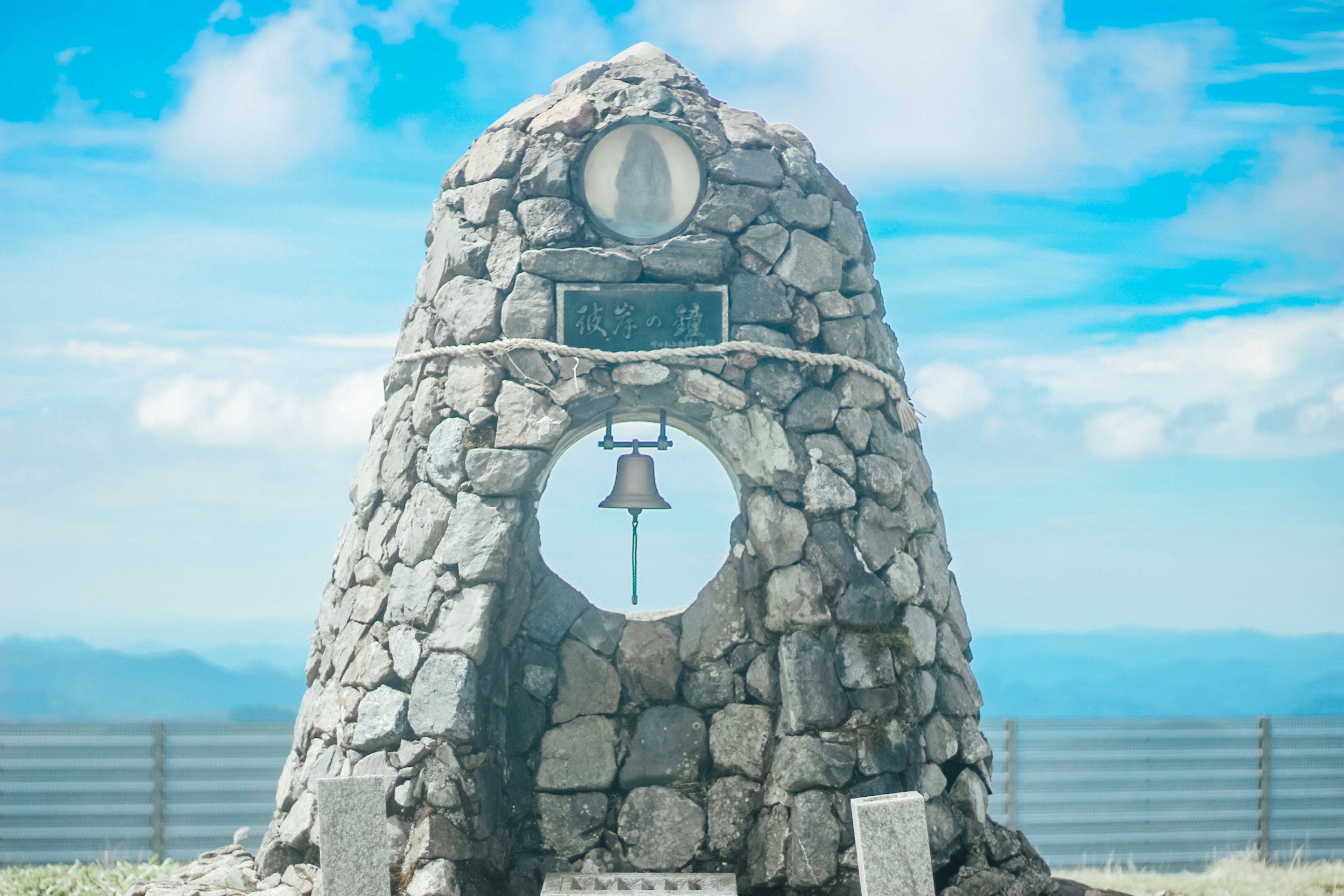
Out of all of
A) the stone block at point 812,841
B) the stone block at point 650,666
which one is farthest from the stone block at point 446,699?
the stone block at point 812,841

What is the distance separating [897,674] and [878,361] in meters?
1.93

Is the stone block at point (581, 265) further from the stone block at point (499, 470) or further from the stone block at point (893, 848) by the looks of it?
the stone block at point (893, 848)

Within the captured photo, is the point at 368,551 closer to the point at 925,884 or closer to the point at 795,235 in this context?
the point at 795,235

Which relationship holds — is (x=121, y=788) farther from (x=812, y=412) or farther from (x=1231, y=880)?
(x=1231, y=880)

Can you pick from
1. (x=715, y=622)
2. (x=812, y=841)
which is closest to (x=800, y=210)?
(x=715, y=622)

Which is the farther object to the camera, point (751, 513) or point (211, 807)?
point (211, 807)

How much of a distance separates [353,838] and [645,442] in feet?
9.46

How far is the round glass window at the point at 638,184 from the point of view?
684 centimetres

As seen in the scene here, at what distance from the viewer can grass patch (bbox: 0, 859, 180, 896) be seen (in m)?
8.52

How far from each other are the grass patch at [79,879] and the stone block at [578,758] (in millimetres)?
3549

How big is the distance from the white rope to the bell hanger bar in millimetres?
511

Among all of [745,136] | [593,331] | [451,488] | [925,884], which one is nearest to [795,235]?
[745,136]

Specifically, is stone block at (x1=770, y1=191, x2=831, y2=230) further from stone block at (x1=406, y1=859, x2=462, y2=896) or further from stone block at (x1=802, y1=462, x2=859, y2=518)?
stone block at (x1=406, y1=859, x2=462, y2=896)

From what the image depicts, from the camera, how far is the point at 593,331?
21.9ft
